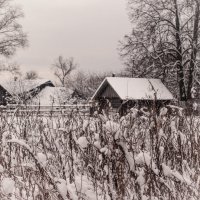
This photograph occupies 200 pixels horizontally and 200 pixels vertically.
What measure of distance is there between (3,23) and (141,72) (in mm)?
14378

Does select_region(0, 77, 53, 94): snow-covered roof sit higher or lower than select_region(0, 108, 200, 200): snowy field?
higher

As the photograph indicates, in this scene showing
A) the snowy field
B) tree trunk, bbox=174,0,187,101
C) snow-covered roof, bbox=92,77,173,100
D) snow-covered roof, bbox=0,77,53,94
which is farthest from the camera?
snow-covered roof, bbox=0,77,53,94

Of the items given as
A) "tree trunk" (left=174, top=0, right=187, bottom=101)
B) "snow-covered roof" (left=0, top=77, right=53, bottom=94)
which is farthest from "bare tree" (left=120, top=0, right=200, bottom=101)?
"snow-covered roof" (left=0, top=77, right=53, bottom=94)

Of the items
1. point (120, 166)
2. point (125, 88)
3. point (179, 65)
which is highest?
point (179, 65)

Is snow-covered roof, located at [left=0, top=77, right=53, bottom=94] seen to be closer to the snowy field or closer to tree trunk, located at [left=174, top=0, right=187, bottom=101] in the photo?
tree trunk, located at [left=174, top=0, right=187, bottom=101]

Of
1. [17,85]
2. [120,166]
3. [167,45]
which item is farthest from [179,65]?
[120,166]

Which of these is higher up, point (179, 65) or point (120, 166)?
point (179, 65)

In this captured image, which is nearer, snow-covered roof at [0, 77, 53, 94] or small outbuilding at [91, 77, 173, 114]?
small outbuilding at [91, 77, 173, 114]

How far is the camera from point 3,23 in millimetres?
36500

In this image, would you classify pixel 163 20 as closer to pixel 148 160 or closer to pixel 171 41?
pixel 171 41

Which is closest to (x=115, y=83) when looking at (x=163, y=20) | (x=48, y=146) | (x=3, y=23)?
(x=163, y=20)

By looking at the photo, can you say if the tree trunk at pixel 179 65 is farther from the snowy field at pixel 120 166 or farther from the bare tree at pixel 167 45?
the snowy field at pixel 120 166

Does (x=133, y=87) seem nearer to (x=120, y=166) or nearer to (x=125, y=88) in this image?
(x=125, y=88)

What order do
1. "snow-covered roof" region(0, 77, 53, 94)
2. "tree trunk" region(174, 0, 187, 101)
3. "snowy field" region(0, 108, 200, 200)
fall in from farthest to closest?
1. "snow-covered roof" region(0, 77, 53, 94)
2. "tree trunk" region(174, 0, 187, 101)
3. "snowy field" region(0, 108, 200, 200)
